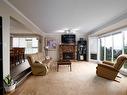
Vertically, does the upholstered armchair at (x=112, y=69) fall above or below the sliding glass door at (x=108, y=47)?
below

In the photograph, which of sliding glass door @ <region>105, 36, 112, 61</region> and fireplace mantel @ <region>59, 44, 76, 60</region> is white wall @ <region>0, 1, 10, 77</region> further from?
fireplace mantel @ <region>59, 44, 76, 60</region>

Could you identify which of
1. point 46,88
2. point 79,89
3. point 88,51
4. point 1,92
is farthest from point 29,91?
point 88,51

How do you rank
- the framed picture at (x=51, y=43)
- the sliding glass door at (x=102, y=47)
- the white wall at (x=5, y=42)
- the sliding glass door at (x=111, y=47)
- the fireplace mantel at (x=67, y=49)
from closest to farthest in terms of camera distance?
the white wall at (x=5, y=42) → the sliding glass door at (x=111, y=47) → the sliding glass door at (x=102, y=47) → the fireplace mantel at (x=67, y=49) → the framed picture at (x=51, y=43)

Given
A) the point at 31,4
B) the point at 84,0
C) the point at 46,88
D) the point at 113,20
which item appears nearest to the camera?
the point at 84,0

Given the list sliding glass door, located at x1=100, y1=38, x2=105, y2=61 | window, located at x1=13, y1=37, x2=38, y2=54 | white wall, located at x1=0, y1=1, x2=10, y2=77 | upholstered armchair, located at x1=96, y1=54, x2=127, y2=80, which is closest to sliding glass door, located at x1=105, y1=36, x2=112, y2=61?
sliding glass door, located at x1=100, y1=38, x2=105, y2=61

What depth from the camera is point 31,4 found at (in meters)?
3.64

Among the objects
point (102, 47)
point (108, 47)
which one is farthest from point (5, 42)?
point (102, 47)

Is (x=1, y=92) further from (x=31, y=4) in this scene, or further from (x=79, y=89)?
(x=31, y=4)

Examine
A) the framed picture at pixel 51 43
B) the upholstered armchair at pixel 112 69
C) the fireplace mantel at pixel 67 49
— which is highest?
the framed picture at pixel 51 43

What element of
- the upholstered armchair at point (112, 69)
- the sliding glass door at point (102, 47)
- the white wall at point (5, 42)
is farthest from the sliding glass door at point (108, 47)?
the white wall at point (5, 42)

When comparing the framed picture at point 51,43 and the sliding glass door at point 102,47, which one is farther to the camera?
the framed picture at point 51,43

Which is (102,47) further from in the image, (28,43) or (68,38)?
Answer: (28,43)

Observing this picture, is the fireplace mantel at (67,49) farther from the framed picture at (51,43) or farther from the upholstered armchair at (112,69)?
the upholstered armchair at (112,69)

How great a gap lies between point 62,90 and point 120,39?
14.4ft
